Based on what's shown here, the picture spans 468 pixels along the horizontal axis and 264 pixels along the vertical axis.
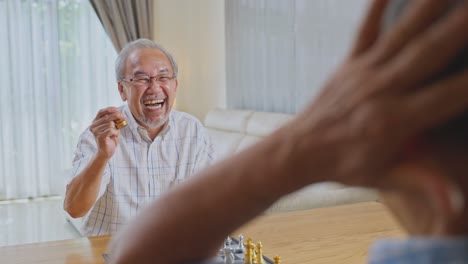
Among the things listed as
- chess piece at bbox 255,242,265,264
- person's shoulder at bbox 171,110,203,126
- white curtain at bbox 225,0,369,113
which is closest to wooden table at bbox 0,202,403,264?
chess piece at bbox 255,242,265,264

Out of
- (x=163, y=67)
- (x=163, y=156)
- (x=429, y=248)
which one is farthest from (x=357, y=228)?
(x=429, y=248)

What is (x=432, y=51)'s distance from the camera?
10.0 inches

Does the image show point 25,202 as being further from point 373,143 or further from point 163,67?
point 373,143

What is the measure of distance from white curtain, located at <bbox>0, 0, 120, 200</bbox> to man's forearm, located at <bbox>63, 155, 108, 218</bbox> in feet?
13.7

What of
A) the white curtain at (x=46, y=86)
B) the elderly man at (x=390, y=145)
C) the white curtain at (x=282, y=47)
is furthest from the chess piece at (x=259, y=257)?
the white curtain at (x=46, y=86)

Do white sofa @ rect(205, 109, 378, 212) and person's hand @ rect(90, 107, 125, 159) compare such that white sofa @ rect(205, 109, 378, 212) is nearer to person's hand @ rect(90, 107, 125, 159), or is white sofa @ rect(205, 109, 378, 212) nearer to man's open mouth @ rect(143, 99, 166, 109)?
man's open mouth @ rect(143, 99, 166, 109)

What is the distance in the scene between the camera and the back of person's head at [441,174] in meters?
0.26

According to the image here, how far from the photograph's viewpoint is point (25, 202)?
5867 mm

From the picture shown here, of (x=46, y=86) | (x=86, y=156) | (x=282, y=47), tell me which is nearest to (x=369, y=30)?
(x=86, y=156)

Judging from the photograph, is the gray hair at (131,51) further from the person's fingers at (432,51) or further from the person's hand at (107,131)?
the person's fingers at (432,51)

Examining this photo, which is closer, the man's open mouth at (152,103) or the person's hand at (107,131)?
the person's hand at (107,131)

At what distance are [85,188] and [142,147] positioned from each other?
0.36m

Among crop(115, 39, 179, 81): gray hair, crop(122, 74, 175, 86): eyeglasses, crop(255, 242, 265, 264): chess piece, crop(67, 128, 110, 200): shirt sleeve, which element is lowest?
crop(255, 242, 265, 264): chess piece

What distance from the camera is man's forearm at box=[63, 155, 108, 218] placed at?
1.92 metres
